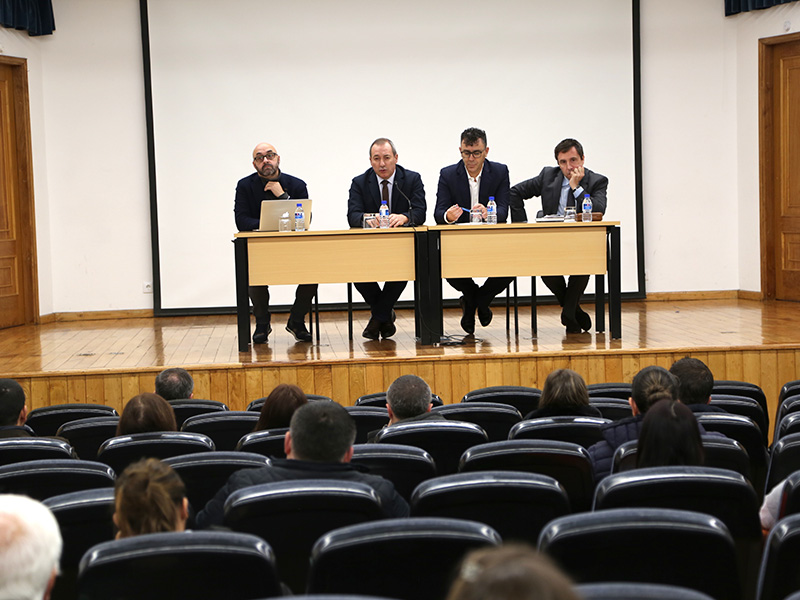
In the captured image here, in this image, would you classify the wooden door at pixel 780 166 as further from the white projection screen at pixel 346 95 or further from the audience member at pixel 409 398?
the audience member at pixel 409 398

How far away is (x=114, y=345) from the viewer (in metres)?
6.81

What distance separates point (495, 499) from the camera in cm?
212

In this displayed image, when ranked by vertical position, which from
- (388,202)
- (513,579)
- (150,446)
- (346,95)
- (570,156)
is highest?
(346,95)

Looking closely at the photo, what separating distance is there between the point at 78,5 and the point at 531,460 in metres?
7.80

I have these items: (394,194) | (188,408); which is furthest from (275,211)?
(188,408)

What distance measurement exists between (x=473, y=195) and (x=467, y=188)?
0.21 feet

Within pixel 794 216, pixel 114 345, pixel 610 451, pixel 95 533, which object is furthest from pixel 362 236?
pixel 794 216

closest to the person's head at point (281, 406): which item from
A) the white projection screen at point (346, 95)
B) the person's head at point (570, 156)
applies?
the person's head at point (570, 156)

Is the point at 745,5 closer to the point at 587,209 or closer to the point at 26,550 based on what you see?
the point at 587,209

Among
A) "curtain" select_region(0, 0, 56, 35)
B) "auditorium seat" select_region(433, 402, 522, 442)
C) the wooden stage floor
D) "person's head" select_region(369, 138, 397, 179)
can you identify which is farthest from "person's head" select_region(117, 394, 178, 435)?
"curtain" select_region(0, 0, 56, 35)

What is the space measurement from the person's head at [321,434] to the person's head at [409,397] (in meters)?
0.90

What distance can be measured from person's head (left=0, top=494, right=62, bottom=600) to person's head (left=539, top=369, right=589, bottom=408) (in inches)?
87.4

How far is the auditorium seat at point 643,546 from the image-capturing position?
168cm

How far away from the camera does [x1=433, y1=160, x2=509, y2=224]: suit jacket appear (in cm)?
652
